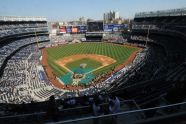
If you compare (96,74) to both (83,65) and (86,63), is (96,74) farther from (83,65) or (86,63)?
(86,63)

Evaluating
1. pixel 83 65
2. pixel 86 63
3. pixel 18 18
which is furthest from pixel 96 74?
pixel 18 18

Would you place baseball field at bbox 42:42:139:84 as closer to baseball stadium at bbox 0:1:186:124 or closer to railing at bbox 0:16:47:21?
baseball stadium at bbox 0:1:186:124

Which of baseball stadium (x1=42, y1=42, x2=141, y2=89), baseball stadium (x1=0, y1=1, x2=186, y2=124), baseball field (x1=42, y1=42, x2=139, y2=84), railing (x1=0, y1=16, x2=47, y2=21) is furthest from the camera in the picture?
railing (x1=0, y1=16, x2=47, y2=21)

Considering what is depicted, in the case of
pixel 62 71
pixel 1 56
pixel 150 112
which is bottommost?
pixel 62 71

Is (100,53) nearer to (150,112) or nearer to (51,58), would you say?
(51,58)

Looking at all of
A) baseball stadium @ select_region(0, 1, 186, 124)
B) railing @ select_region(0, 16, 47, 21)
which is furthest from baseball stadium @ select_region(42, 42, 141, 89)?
railing @ select_region(0, 16, 47, 21)

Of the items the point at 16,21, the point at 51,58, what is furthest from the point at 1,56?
the point at 16,21

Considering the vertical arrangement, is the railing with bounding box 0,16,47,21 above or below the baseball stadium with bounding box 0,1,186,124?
above

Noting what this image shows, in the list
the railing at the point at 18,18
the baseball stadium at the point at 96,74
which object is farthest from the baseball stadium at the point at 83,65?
the railing at the point at 18,18
